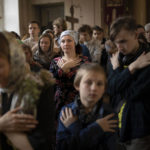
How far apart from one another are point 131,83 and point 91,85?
16.8 inches

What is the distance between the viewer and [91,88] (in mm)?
1565

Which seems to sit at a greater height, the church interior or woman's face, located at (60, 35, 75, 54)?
the church interior

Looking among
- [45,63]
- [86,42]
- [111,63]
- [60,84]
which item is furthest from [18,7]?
[111,63]

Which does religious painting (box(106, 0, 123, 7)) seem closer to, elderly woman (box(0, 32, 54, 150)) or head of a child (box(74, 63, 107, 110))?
→ head of a child (box(74, 63, 107, 110))

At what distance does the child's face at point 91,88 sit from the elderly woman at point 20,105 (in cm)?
39

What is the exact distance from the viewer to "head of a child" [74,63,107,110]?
1.57 m

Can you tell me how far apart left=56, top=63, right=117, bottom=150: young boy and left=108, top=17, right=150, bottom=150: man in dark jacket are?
0.27m

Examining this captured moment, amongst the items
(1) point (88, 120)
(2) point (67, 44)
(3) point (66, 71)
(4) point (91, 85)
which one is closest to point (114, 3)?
(2) point (67, 44)

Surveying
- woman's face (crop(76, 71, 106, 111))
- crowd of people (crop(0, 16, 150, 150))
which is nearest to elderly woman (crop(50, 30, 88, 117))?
crowd of people (crop(0, 16, 150, 150))

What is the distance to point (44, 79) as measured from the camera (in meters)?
1.29

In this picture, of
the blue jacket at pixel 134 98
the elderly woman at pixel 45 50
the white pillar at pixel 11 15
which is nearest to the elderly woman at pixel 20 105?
the blue jacket at pixel 134 98

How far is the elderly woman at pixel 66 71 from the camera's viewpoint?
281cm

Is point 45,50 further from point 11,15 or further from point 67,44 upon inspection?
point 11,15

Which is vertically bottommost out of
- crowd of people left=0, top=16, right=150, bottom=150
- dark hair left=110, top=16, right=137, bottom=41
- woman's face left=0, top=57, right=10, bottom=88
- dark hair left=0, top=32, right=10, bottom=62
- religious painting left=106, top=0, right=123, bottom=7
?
crowd of people left=0, top=16, right=150, bottom=150
